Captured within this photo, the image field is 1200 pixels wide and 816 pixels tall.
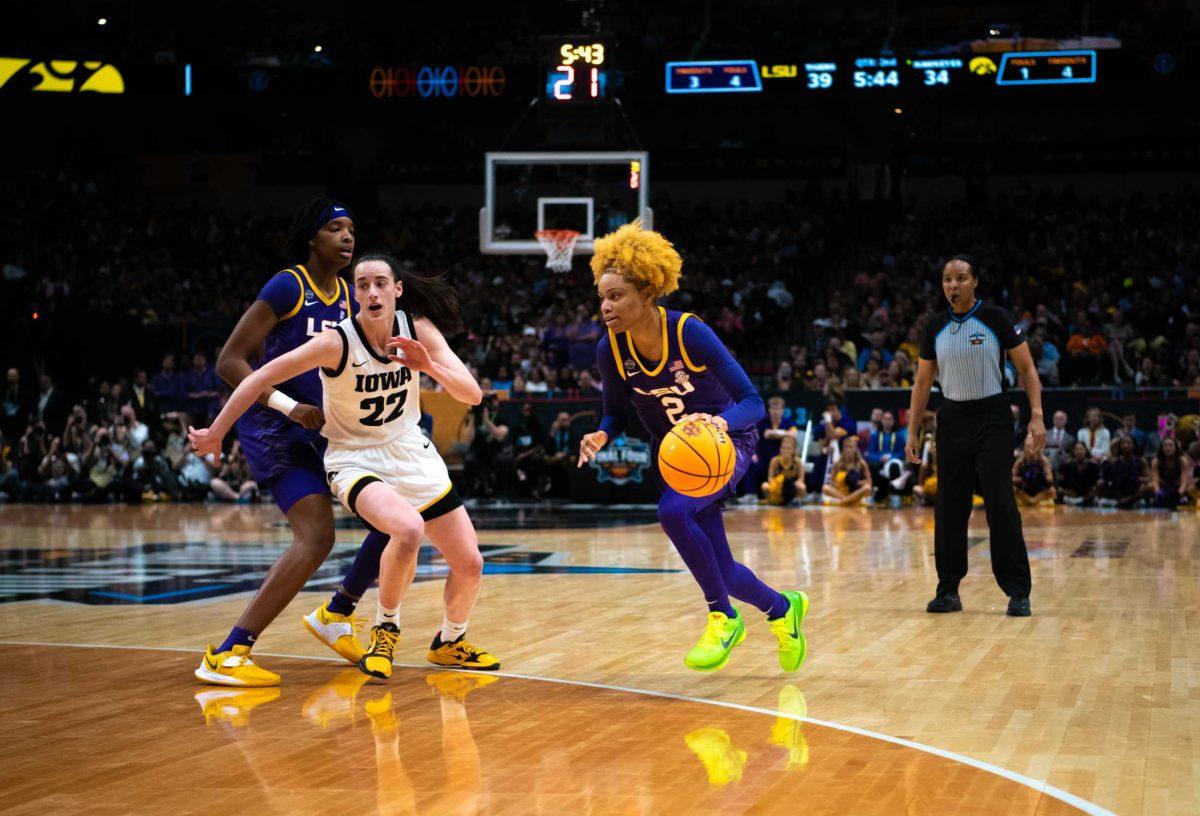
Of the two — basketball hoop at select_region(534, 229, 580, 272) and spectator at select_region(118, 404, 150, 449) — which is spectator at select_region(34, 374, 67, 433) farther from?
basketball hoop at select_region(534, 229, 580, 272)

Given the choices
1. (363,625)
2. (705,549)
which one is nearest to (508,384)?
(363,625)

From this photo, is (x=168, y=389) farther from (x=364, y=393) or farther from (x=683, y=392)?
(x=683, y=392)

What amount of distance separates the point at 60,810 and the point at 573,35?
658 inches

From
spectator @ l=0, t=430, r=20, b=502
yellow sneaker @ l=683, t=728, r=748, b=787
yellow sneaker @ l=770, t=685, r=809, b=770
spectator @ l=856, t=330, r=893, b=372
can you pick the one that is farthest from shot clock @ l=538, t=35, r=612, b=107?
yellow sneaker @ l=683, t=728, r=748, b=787

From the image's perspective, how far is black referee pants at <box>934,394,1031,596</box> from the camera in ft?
25.8

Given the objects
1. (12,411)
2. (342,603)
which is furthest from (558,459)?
(342,603)

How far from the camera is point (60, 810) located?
12.5ft

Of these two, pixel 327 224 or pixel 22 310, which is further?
pixel 22 310

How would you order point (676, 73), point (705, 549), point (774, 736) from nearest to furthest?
point (774, 736), point (705, 549), point (676, 73)

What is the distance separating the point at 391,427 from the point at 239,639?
1.06 m

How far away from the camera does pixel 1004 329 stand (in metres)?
7.92

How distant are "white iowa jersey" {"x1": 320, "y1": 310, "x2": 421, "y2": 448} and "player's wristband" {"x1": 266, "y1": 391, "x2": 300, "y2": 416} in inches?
6.5

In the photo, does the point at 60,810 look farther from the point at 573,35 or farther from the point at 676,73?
the point at 676,73

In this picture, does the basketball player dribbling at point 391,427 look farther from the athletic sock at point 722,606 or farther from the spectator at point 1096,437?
the spectator at point 1096,437
